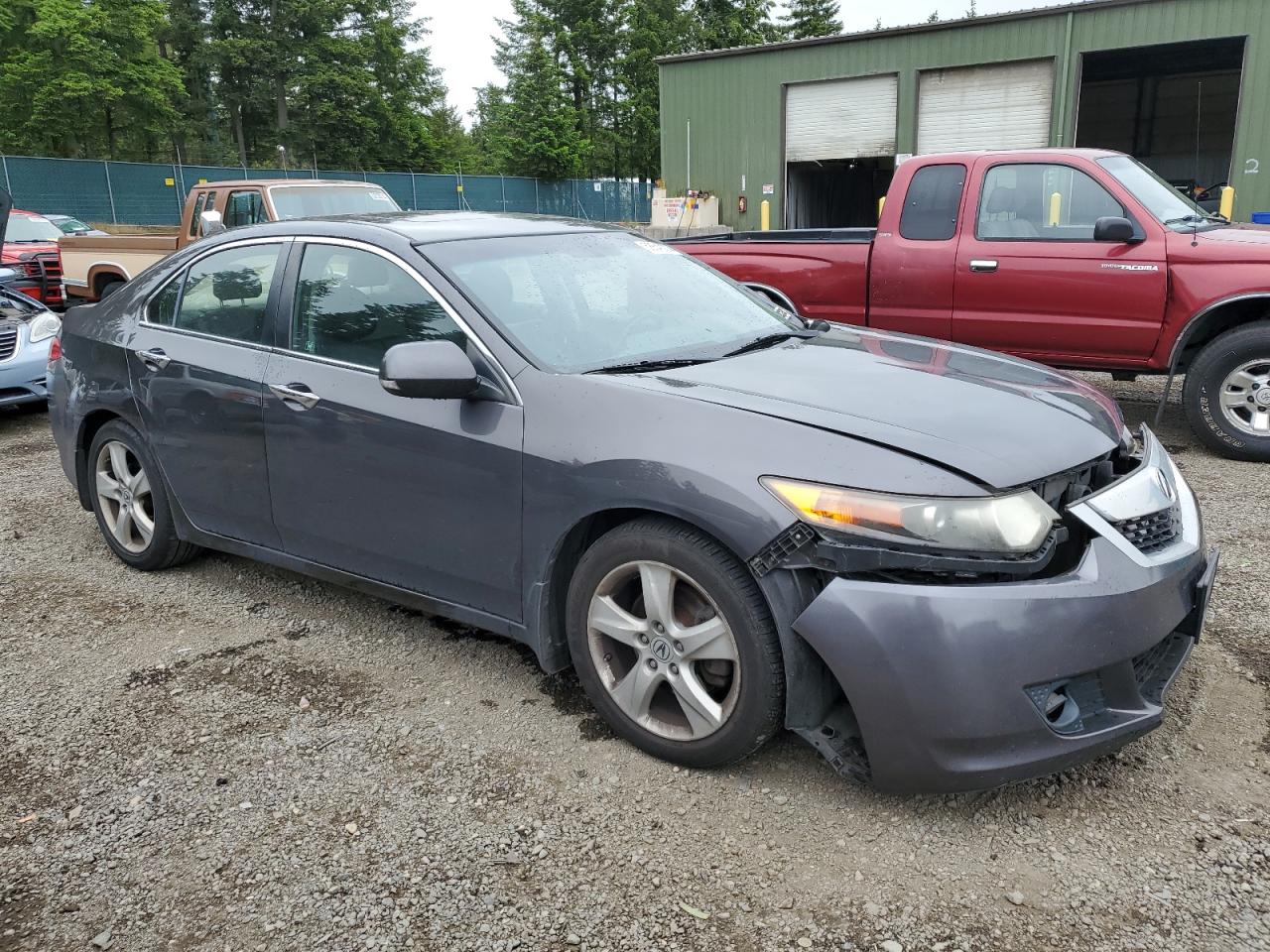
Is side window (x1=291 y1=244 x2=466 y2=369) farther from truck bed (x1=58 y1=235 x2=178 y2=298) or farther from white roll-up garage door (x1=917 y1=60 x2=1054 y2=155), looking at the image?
white roll-up garage door (x1=917 y1=60 x2=1054 y2=155)

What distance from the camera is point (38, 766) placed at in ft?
9.88

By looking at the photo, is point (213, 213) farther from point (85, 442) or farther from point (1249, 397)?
point (1249, 397)

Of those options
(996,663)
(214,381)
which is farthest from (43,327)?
(996,663)

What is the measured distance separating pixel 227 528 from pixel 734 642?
7.79 ft

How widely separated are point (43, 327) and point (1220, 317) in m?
8.94

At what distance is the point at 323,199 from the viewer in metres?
11.0

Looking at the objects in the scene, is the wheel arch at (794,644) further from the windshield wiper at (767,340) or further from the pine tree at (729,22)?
the pine tree at (729,22)

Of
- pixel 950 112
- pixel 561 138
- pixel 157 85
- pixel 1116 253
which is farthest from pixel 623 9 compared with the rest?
pixel 1116 253

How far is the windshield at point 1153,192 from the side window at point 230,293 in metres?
5.40

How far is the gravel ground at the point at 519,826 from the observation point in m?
2.26

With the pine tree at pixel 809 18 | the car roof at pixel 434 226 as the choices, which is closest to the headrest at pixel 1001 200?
the car roof at pixel 434 226

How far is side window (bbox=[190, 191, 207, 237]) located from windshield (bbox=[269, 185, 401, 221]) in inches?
46.7

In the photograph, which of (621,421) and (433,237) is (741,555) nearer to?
(621,421)

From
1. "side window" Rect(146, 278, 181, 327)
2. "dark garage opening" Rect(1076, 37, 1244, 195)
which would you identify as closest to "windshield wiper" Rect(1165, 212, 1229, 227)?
"side window" Rect(146, 278, 181, 327)
